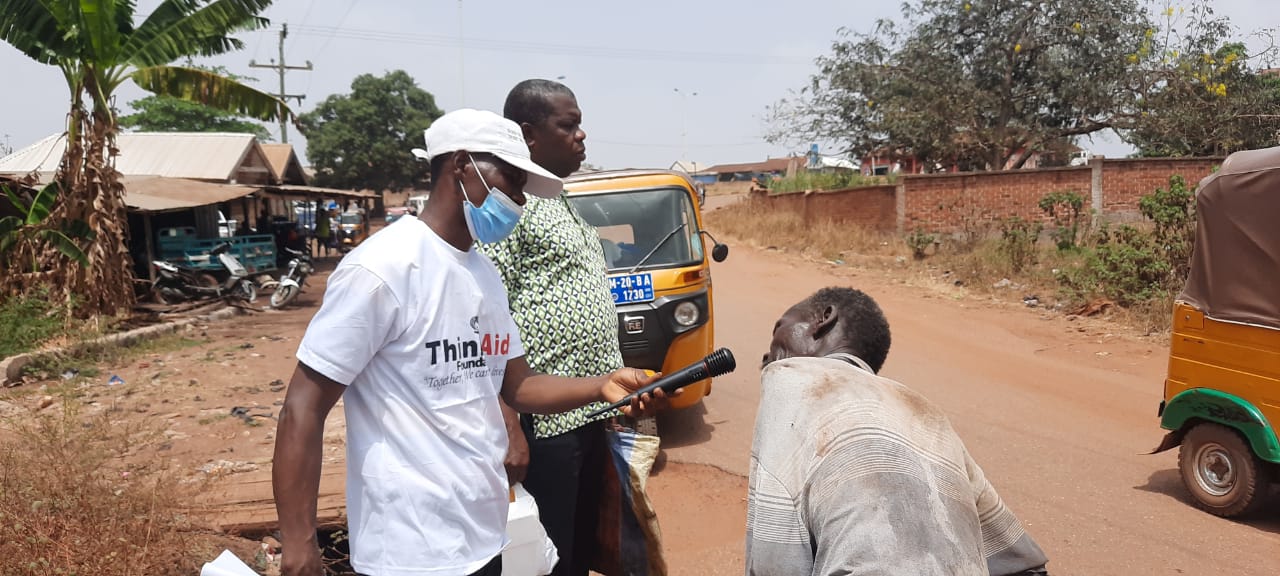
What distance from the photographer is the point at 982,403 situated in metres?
7.43

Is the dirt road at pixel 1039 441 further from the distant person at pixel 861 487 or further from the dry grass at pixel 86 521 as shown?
the distant person at pixel 861 487

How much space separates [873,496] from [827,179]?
80.3 feet

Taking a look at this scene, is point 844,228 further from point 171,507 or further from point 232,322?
point 171,507

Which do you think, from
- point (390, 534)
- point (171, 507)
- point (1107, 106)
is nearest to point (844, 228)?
point (1107, 106)

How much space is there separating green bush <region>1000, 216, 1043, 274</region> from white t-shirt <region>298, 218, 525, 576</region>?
1263 centimetres

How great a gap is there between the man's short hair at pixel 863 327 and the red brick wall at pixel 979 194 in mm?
16235

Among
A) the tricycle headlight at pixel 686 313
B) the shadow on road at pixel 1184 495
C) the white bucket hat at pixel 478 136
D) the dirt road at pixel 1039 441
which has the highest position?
the white bucket hat at pixel 478 136

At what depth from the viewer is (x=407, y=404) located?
72.3 inches

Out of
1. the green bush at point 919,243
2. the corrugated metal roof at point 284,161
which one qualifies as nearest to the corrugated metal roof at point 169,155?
the corrugated metal roof at point 284,161

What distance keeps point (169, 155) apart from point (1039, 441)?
2180 centimetres

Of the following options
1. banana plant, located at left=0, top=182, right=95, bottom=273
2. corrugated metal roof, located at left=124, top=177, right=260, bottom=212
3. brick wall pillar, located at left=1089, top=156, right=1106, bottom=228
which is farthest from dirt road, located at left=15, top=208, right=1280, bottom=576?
brick wall pillar, located at left=1089, top=156, right=1106, bottom=228

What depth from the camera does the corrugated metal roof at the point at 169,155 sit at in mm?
21172

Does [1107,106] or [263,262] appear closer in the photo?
[263,262]

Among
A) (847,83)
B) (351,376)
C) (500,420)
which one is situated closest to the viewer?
(351,376)
